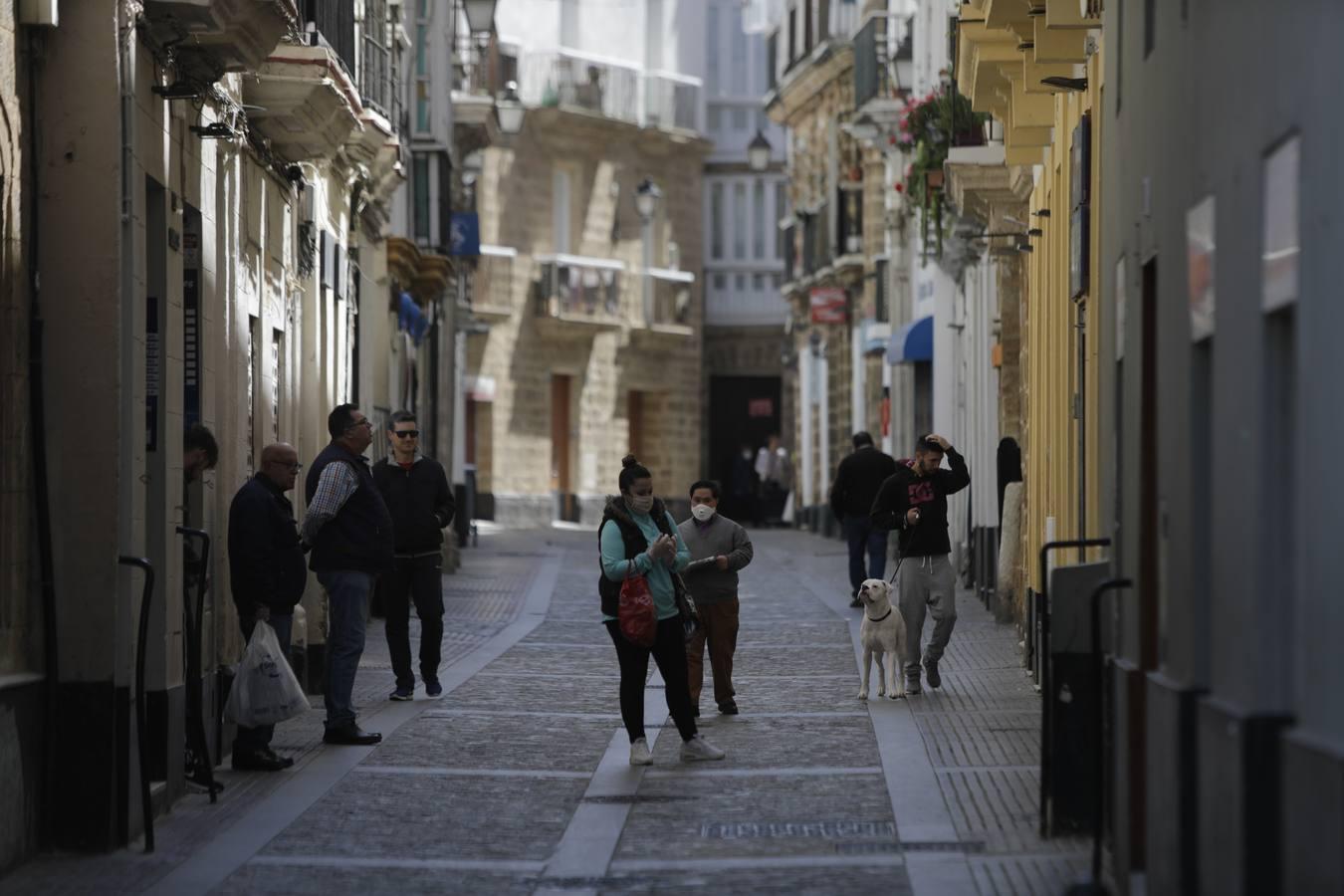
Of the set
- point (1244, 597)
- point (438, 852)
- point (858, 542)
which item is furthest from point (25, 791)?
point (858, 542)

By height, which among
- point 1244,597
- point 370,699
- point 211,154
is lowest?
point 370,699

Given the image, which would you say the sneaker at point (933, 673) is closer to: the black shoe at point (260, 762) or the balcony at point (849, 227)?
the black shoe at point (260, 762)

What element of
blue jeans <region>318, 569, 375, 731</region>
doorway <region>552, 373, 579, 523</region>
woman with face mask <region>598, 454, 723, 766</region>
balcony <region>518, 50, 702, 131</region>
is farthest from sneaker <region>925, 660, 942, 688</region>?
doorway <region>552, 373, 579, 523</region>

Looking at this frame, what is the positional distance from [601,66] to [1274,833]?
47035 millimetres

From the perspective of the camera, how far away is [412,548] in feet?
56.6

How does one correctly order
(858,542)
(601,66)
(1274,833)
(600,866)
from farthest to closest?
1. (601,66)
2. (858,542)
3. (600,866)
4. (1274,833)

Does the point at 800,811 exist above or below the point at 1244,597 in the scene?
below

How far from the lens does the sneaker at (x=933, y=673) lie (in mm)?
16969

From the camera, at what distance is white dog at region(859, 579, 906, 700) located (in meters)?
16.2

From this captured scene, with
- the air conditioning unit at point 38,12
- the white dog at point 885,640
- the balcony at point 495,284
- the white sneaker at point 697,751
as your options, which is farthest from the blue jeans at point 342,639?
the balcony at point 495,284

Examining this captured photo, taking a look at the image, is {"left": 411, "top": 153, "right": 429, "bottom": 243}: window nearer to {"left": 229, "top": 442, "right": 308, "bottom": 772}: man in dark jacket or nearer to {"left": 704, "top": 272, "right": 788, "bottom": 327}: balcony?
{"left": 229, "top": 442, "right": 308, "bottom": 772}: man in dark jacket

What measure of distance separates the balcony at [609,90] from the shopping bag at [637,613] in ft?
126

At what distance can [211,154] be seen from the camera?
14289 mm

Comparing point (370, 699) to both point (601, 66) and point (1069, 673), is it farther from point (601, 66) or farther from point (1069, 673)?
point (601, 66)
